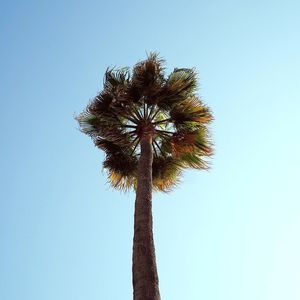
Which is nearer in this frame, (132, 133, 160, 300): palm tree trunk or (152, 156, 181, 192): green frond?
(132, 133, 160, 300): palm tree trunk

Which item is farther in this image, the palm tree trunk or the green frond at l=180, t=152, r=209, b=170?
the green frond at l=180, t=152, r=209, b=170

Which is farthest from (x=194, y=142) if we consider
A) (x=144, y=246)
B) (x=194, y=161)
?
(x=144, y=246)

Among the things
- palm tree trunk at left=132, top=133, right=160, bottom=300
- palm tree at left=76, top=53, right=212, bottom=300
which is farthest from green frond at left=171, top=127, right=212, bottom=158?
palm tree trunk at left=132, top=133, right=160, bottom=300

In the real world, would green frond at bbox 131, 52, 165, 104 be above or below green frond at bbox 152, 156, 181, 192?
above

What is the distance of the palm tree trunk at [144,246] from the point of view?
714cm

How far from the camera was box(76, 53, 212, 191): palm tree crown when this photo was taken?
460 inches

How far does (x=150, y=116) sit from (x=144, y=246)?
4.73 m

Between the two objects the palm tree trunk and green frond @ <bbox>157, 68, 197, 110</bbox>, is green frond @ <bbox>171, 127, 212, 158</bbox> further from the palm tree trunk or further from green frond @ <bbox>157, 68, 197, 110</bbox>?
the palm tree trunk

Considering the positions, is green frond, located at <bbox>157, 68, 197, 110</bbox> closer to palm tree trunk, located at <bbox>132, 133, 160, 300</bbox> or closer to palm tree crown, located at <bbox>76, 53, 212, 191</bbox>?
palm tree crown, located at <bbox>76, 53, 212, 191</bbox>

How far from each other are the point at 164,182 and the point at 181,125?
180cm

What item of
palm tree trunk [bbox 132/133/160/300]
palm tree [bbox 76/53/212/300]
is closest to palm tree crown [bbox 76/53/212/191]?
palm tree [bbox 76/53/212/300]

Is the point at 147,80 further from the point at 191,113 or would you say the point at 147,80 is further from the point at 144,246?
the point at 144,246

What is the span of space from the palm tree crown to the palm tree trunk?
2058 mm

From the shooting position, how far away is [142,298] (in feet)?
22.9
